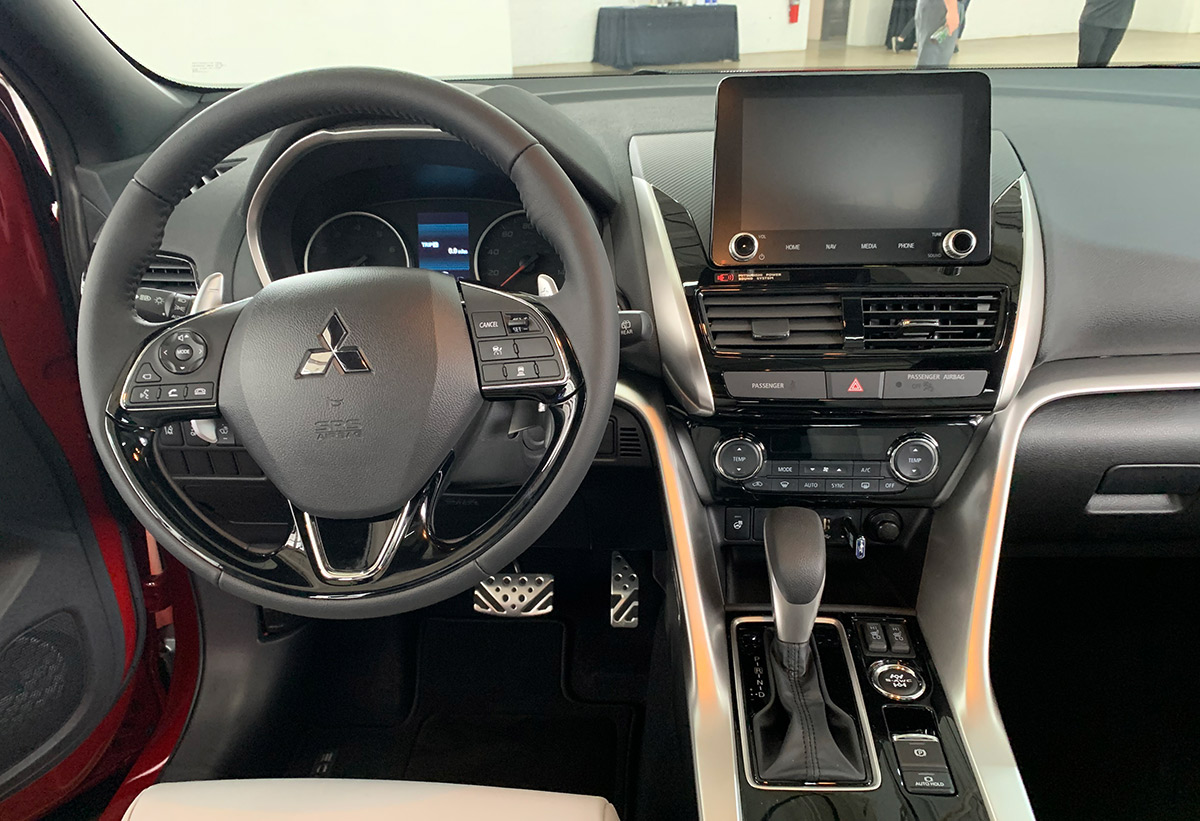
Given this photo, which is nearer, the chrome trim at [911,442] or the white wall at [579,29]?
the chrome trim at [911,442]

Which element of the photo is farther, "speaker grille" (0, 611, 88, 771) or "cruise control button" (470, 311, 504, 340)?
"speaker grille" (0, 611, 88, 771)

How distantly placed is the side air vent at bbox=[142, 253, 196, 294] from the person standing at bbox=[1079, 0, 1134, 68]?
1.46m

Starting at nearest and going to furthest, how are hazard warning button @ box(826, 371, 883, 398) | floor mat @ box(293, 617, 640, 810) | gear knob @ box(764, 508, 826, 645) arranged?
gear knob @ box(764, 508, 826, 645)
hazard warning button @ box(826, 371, 883, 398)
floor mat @ box(293, 617, 640, 810)

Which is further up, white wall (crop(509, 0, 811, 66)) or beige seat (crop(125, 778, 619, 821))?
white wall (crop(509, 0, 811, 66))

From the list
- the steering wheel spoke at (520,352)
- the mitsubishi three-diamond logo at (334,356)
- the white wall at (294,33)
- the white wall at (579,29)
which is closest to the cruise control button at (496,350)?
the steering wheel spoke at (520,352)

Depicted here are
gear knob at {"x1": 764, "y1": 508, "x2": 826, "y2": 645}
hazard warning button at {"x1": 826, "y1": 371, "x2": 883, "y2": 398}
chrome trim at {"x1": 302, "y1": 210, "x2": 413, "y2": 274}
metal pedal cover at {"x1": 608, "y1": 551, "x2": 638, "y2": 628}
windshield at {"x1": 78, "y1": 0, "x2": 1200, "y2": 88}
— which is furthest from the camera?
metal pedal cover at {"x1": 608, "y1": 551, "x2": 638, "y2": 628}

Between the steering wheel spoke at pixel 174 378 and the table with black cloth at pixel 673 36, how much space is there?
0.94 m

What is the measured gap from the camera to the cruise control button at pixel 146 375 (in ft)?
2.79

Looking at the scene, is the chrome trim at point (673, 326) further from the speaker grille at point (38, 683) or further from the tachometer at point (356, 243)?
the speaker grille at point (38, 683)

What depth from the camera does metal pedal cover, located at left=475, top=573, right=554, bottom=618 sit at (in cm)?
176

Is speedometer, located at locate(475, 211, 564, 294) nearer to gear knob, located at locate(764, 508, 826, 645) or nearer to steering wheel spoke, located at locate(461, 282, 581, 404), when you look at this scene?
steering wheel spoke, located at locate(461, 282, 581, 404)

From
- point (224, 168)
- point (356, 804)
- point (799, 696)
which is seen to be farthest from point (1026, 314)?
point (224, 168)

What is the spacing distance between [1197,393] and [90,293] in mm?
1391

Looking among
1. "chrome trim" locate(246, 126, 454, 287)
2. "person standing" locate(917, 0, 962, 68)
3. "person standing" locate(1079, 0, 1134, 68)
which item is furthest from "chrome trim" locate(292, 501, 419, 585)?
"person standing" locate(1079, 0, 1134, 68)
